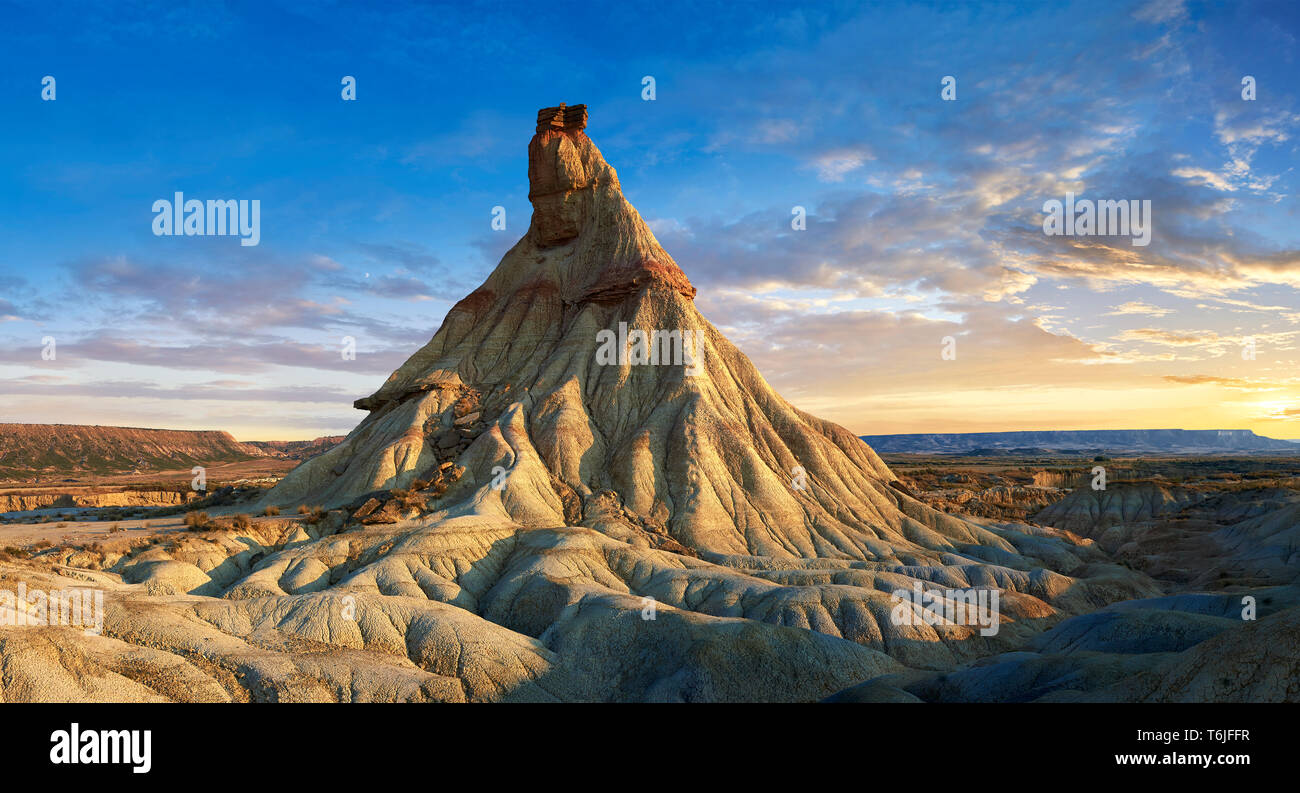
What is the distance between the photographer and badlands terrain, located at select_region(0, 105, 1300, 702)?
2084 centimetres

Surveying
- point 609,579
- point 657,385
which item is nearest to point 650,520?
point 609,579

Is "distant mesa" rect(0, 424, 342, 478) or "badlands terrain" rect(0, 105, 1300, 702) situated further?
"distant mesa" rect(0, 424, 342, 478)

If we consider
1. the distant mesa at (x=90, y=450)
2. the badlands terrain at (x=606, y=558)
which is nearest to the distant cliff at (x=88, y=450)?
the distant mesa at (x=90, y=450)

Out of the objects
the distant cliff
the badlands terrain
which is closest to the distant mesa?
the distant cliff

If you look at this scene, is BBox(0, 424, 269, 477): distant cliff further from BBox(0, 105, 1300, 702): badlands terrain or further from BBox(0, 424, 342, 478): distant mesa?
BBox(0, 105, 1300, 702): badlands terrain

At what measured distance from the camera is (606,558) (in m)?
37.0

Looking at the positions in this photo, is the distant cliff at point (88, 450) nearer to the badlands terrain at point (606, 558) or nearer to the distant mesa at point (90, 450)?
the distant mesa at point (90, 450)

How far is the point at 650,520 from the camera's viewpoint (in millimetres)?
44812

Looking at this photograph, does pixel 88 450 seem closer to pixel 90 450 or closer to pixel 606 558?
pixel 90 450

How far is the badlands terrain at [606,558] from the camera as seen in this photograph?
2084 centimetres

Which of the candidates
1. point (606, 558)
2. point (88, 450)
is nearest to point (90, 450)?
point (88, 450)

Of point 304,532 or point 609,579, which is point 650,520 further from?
point 304,532

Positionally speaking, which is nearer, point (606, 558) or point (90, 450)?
point (606, 558)

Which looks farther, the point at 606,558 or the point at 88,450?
the point at 88,450
